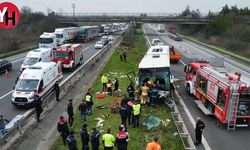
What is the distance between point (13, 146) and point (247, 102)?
1264 centimetres

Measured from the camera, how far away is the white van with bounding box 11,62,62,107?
19781mm

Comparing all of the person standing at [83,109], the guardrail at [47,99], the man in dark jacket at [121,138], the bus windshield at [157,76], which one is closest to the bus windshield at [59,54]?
the guardrail at [47,99]

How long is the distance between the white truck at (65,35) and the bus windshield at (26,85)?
129 ft

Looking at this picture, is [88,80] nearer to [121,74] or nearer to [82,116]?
[121,74]

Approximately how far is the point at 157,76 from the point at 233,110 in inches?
251

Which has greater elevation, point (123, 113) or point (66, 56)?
point (66, 56)

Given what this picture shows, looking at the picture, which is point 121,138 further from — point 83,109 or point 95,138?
point 83,109

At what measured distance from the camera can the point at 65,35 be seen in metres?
63.6

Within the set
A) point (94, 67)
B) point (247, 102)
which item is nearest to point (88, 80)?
point (94, 67)

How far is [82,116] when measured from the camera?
17750 millimetres

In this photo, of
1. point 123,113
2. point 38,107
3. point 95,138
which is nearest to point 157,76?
point 123,113

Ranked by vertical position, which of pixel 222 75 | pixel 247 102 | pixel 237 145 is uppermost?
pixel 222 75

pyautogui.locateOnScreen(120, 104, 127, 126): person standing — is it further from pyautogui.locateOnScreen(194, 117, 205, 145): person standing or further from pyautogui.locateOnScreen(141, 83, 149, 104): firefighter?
pyautogui.locateOnScreen(194, 117, 205, 145): person standing

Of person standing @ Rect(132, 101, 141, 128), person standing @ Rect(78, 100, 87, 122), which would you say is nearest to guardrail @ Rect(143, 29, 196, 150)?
person standing @ Rect(132, 101, 141, 128)
